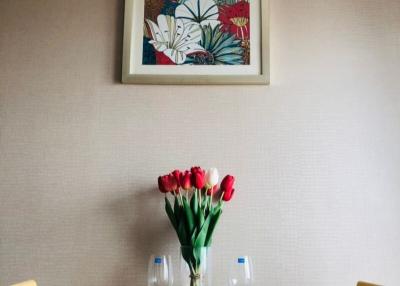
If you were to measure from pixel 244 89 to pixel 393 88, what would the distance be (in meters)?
0.60

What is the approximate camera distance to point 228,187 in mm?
1406

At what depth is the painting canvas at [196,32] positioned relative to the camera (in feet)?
5.14

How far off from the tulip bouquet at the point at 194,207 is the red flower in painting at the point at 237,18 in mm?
600

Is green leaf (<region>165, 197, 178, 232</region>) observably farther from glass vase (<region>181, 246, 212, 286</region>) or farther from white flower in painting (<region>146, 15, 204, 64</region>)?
white flower in painting (<region>146, 15, 204, 64</region>)

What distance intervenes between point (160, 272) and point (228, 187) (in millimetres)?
382

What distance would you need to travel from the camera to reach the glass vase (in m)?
1.29

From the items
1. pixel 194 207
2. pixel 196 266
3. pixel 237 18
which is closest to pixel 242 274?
pixel 196 266

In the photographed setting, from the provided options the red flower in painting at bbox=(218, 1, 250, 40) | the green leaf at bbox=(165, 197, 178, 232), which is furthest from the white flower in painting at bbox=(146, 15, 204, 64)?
the green leaf at bbox=(165, 197, 178, 232)

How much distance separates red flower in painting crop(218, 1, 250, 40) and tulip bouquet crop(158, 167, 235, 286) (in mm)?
600

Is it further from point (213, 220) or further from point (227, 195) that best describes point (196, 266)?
point (227, 195)

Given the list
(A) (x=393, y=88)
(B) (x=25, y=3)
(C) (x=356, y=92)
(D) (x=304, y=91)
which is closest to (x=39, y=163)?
(B) (x=25, y=3)

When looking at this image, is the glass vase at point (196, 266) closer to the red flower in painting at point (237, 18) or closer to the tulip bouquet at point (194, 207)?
the tulip bouquet at point (194, 207)

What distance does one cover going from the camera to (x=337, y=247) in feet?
4.71

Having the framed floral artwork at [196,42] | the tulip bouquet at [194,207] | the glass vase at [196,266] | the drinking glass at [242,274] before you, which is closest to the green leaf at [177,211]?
the tulip bouquet at [194,207]
